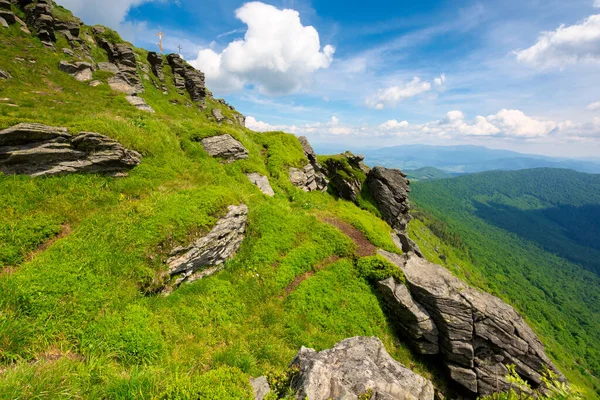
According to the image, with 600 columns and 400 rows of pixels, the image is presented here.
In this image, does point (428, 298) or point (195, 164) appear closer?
point (428, 298)

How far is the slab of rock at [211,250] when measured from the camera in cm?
1191

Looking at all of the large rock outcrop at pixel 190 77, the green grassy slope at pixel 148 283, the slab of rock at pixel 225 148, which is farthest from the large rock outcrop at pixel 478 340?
the large rock outcrop at pixel 190 77

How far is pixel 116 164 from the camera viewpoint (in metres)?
15.1

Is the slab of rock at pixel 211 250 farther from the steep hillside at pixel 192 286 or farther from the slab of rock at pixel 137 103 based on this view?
the slab of rock at pixel 137 103

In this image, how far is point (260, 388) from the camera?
7.17 meters

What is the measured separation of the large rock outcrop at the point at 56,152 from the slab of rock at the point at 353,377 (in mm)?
15101

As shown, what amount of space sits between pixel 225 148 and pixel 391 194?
914 inches

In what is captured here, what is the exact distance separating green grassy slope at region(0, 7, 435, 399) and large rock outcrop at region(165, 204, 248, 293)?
0.49 m

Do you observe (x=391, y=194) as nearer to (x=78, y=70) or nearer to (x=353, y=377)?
(x=353, y=377)

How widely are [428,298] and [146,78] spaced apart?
5240cm

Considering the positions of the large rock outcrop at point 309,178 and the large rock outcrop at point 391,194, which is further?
the large rock outcrop at point 391,194

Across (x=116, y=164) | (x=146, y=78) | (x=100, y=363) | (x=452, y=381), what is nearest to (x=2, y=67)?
(x=116, y=164)

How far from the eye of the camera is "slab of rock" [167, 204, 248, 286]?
469 inches

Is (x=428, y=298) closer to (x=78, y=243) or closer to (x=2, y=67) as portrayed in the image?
(x=78, y=243)
